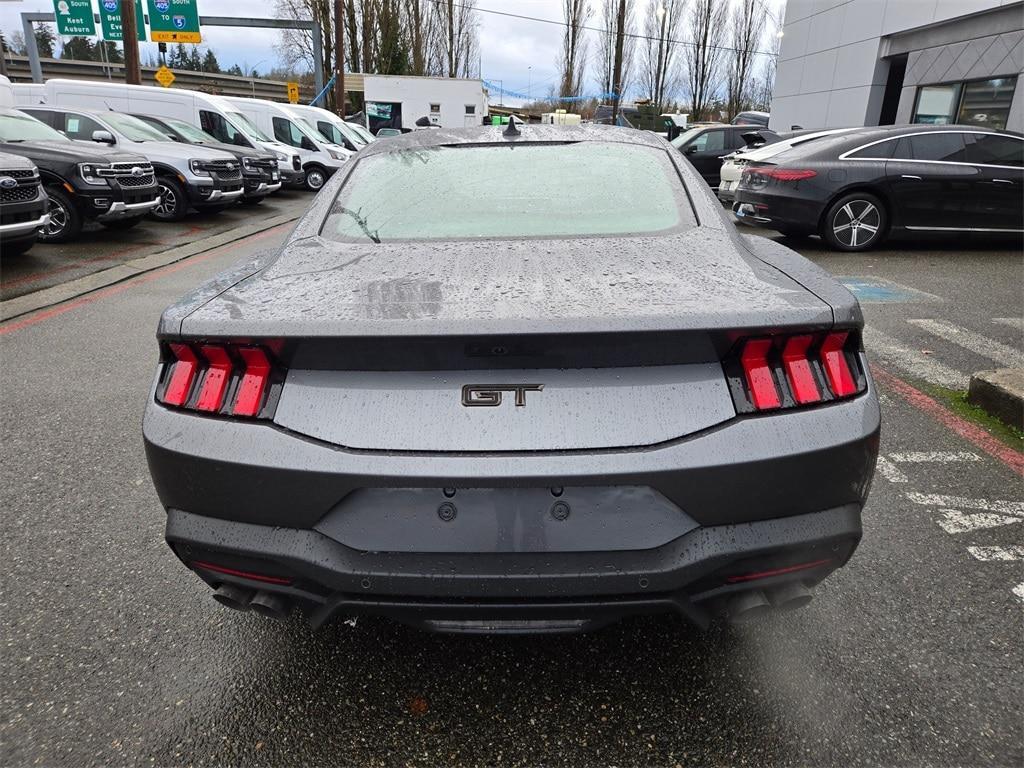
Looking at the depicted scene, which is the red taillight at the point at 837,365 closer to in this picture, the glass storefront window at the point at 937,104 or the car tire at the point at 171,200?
the car tire at the point at 171,200

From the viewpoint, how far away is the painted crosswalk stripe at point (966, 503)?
3041 millimetres

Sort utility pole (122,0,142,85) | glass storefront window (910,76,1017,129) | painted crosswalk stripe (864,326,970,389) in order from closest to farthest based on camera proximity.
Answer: painted crosswalk stripe (864,326,970,389), glass storefront window (910,76,1017,129), utility pole (122,0,142,85)

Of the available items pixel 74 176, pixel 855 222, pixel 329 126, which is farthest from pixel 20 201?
pixel 329 126

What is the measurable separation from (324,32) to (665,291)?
146ft

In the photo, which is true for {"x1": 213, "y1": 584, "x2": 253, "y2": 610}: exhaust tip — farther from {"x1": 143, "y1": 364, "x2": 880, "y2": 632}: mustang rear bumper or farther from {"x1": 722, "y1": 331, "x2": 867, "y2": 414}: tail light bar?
{"x1": 722, "y1": 331, "x2": 867, "y2": 414}: tail light bar

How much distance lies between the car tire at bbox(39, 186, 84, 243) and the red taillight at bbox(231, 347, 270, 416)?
9.37 meters

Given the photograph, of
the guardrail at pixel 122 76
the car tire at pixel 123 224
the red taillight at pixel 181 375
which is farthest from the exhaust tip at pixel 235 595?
the guardrail at pixel 122 76

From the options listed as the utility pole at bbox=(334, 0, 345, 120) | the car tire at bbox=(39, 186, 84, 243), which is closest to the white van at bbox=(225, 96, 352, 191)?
the car tire at bbox=(39, 186, 84, 243)

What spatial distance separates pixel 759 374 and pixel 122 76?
233ft

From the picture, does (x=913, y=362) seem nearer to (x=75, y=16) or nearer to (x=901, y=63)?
(x=901, y=63)

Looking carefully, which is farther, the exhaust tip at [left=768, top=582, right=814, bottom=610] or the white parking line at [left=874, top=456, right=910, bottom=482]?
the white parking line at [left=874, top=456, right=910, bottom=482]

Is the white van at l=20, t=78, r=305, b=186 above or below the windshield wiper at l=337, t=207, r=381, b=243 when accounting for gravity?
above

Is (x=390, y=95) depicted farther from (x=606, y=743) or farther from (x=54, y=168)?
(x=606, y=743)

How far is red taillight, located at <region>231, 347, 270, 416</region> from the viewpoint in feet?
5.51
